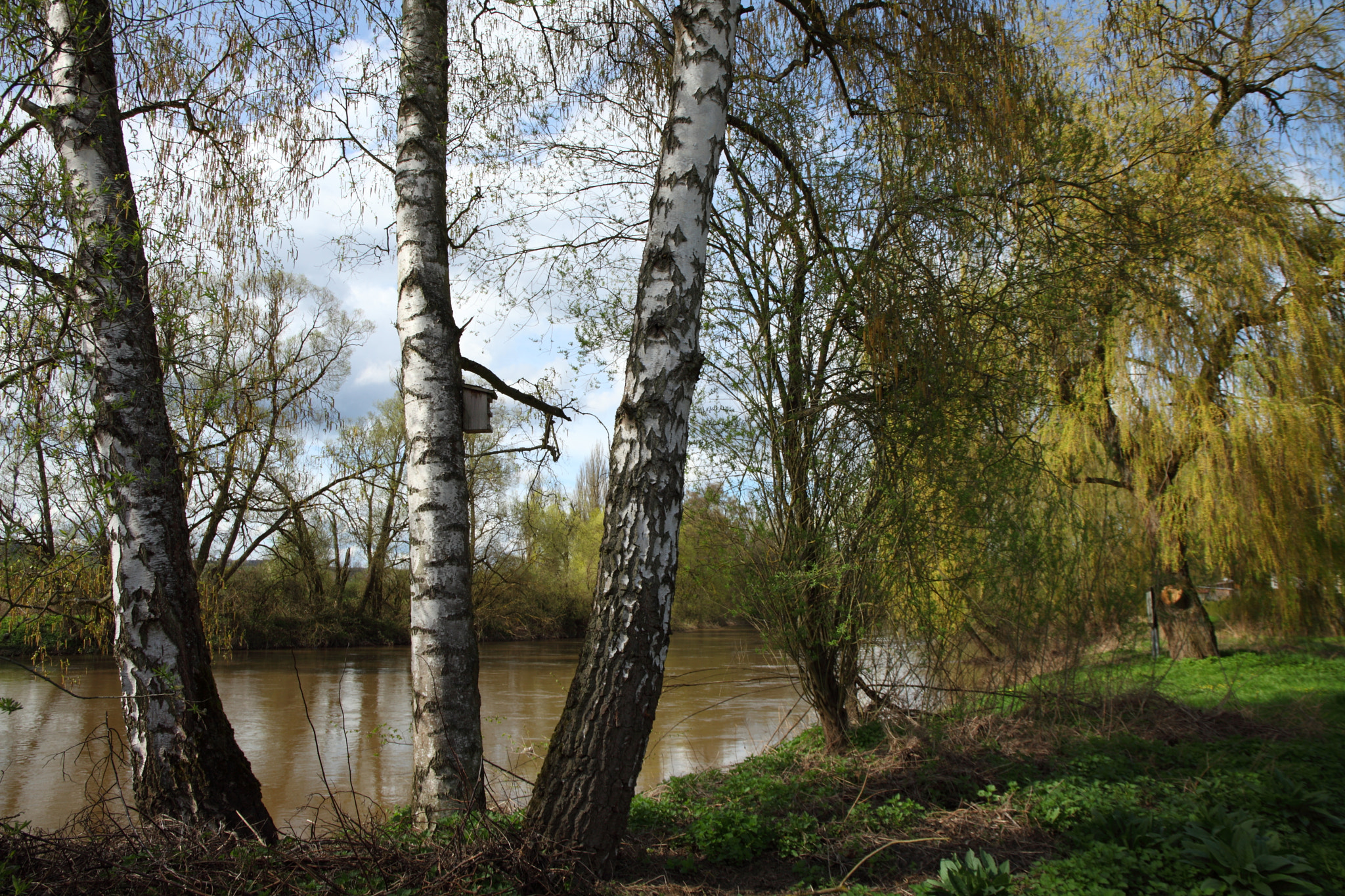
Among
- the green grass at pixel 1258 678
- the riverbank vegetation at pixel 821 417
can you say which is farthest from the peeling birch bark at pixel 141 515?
the green grass at pixel 1258 678

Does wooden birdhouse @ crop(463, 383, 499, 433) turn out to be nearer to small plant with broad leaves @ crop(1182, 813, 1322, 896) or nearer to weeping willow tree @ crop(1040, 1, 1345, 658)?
small plant with broad leaves @ crop(1182, 813, 1322, 896)

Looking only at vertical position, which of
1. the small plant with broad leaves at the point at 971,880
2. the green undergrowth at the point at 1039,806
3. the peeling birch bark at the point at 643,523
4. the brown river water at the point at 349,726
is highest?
the peeling birch bark at the point at 643,523

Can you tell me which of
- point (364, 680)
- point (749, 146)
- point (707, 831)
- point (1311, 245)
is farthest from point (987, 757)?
point (364, 680)

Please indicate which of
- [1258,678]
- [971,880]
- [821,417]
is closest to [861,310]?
[821,417]

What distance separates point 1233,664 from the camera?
9.44m

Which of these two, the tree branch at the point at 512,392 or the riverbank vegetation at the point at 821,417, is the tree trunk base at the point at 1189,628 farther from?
the tree branch at the point at 512,392

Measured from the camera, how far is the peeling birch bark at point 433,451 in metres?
3.50

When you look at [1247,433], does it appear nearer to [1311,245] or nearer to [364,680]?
[1311,245]

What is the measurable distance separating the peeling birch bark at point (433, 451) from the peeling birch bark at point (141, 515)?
82cm

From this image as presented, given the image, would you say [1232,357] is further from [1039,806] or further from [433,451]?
[433,451]

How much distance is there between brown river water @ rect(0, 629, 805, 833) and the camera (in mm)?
5715

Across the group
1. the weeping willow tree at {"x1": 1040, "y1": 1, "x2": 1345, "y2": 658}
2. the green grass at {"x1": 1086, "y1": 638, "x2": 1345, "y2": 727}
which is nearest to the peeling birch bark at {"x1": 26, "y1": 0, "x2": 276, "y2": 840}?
the green grass at {"x1": 1086, "y1": 638, "x2": 1345, "y2": 727}

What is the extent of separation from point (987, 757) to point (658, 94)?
5105mm

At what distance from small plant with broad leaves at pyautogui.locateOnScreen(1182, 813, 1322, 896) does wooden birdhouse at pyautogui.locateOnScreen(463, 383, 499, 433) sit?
3603mm
